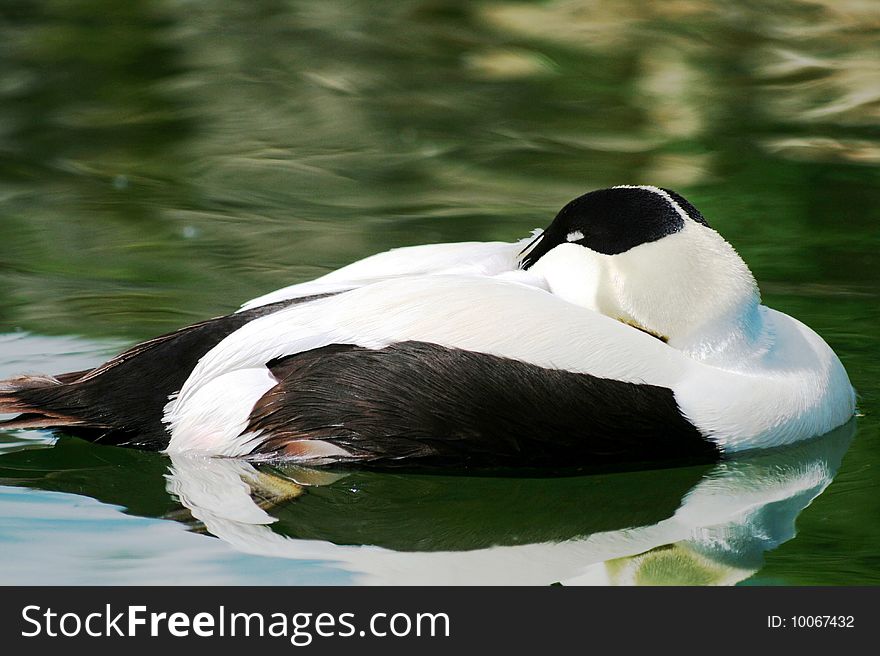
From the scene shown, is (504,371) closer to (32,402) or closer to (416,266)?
(416,266)

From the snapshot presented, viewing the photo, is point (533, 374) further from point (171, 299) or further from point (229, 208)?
point (229, 208)

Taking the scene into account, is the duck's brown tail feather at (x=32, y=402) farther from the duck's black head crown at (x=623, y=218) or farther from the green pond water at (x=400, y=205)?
the duck's black head crown at (x=623, y=218)

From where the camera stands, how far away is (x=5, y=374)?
4.60 metres

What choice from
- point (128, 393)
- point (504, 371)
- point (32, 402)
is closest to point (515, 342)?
point (504, 371)

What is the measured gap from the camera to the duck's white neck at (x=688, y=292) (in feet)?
13.1

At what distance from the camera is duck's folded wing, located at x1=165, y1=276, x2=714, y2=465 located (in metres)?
3.78

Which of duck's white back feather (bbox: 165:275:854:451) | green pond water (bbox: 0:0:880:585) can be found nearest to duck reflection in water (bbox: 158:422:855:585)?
green pond water (bbox: 0:0:880:585)

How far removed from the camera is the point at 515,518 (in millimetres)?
3727

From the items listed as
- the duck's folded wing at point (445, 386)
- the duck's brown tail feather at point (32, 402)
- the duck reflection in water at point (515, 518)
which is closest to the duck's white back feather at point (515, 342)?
the duck's folded wing at point (445, 386)

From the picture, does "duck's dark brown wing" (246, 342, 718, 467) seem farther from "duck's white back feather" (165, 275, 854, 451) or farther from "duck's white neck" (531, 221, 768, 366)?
"duck's white neck" (531, 221, 768, 366)

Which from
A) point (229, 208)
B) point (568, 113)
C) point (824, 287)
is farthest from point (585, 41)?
point (824, 287)

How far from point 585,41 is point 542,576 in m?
7.26

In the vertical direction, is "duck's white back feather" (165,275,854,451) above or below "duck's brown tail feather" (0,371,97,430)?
above

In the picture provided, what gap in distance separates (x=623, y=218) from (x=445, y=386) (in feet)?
2.36
